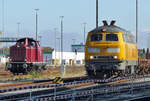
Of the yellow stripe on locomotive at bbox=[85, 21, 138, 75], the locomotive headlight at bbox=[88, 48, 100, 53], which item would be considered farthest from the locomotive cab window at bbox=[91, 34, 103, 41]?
the locomotive headlight at bbox=[88, 48, 100, 53]

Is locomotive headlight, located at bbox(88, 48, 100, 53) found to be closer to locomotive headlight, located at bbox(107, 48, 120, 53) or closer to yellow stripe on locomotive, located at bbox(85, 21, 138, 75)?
yellow stripe on locomotive, located at bbox(85, 21, 138, 75)

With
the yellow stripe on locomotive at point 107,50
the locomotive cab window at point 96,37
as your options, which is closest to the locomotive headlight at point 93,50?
the yellow stripe on locomotive at point 107,50

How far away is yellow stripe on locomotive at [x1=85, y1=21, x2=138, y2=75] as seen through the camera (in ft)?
71.6

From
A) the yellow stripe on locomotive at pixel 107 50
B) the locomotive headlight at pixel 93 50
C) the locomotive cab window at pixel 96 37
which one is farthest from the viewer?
the locomotive cab window at pixel 96 37

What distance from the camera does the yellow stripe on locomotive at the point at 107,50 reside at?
21828 millimetres

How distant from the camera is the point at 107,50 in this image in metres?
22.0

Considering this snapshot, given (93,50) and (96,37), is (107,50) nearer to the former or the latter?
(93,50)

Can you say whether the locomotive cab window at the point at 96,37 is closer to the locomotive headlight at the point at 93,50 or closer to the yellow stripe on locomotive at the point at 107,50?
the yellow stripe on locomotive at the point at 107,50

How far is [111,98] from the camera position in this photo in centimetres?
1420

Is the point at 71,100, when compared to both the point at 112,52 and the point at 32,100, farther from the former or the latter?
the point at 112,52

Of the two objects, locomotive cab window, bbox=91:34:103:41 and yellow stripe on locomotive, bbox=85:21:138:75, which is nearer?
yellow stripe on locomotive, bbox=85:21:138:75

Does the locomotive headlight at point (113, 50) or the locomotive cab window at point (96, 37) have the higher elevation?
the locomotive cab window at point (96, 37)

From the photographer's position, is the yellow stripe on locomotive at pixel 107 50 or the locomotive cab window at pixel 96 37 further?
the locomotive cab window at pixel 96 37

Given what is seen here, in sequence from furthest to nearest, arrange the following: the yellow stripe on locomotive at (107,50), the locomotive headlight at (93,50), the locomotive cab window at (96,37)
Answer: the locomotive cab window at (96,37)
the locomotive headlight at (93,50)
the yellow stripe on locomotive at (107,50)
